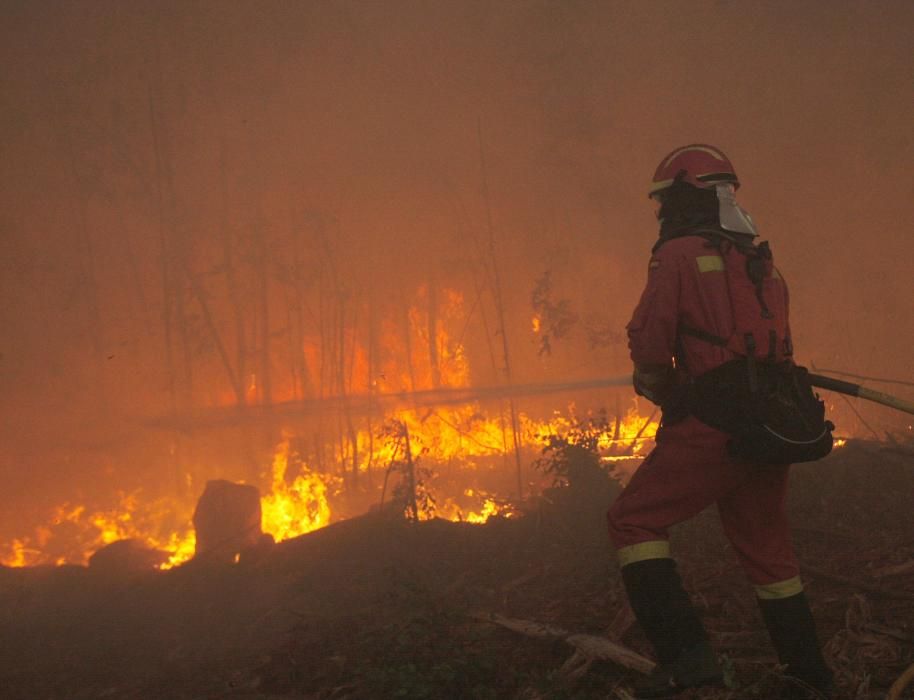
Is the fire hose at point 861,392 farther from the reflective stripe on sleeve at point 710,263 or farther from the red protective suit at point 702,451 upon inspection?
the reflective stripe on sleeve at point 710,263

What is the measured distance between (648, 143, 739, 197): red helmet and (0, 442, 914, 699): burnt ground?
1889 mm

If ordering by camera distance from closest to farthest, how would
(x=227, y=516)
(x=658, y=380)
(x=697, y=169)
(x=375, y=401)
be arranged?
1. (x=658, y=380)
2. (x=697, y=169)
3. (x=227, y=516)
4. (x=375, y=401)

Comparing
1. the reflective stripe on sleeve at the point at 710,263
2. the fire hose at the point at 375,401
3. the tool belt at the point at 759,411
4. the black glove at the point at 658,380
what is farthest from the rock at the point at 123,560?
the reflective stripe on sleeve at the point at 710,263

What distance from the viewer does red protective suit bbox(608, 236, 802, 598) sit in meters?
2.27

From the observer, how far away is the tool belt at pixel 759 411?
2.19 metres

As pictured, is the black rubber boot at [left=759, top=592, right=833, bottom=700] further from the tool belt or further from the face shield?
the face shield

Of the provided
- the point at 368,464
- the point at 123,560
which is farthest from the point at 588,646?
the point at 368,464

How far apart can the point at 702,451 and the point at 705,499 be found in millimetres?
176

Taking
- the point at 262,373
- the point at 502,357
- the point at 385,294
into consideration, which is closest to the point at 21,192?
the point at 262,373

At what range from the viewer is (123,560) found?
11867mm

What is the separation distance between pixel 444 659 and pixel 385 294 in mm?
19805

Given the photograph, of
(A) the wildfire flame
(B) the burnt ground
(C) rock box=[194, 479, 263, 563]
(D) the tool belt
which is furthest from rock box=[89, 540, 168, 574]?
(D) the tool belt

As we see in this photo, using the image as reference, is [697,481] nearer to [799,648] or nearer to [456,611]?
[799,648]

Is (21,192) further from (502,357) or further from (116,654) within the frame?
(116,654)
